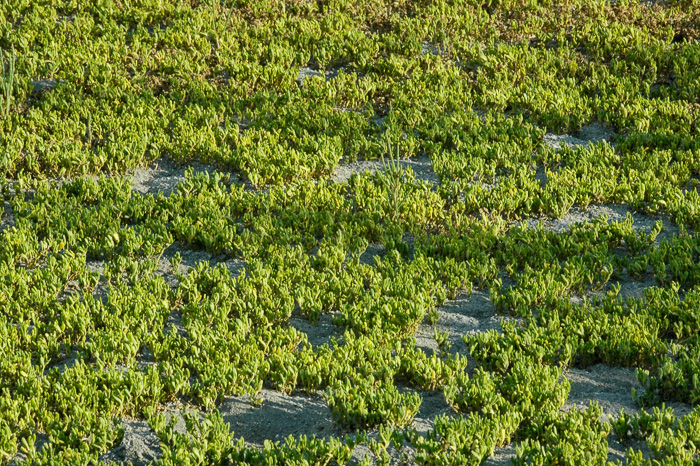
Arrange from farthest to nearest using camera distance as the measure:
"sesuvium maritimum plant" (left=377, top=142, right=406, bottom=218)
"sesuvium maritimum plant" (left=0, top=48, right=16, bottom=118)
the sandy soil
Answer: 1. "sesuvium maritimum plant" (left=0, top=48, right=16, bottom=118)
2. "sesuvium maritimum plant" (left=377, top=142, right=406, bottom=218)
3. the sandy soil

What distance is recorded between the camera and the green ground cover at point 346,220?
5.43m

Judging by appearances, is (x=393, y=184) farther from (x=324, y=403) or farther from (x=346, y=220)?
(x=324, y=403)

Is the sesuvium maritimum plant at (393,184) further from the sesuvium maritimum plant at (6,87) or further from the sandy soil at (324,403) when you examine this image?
the sesuvium maritimum plant at (6,87)

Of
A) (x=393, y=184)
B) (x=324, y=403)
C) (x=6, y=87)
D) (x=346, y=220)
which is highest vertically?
(x=6, y=87)

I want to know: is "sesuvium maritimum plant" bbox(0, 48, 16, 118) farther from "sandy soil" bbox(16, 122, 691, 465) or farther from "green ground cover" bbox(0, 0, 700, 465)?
"sandy soil" bbox(16, 122, 691, 465)

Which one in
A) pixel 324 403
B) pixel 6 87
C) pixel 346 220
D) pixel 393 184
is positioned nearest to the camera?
pixel 324 403

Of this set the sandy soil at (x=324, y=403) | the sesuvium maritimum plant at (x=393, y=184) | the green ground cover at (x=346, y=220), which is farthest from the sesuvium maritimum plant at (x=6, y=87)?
the sesuvium maritimum plant at (x=393, y=184)

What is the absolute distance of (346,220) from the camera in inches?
313

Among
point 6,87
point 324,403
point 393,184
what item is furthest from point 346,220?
point 6,87

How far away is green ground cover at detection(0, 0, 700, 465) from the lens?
543 centimetres

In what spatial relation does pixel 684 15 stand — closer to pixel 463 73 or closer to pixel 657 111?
pixel 657 111

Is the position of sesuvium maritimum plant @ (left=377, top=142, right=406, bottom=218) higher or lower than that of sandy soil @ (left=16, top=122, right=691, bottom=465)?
higher

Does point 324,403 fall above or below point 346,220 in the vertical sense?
below

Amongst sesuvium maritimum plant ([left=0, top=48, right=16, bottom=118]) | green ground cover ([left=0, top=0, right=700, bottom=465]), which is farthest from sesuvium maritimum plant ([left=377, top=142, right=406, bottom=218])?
sesuvium maritimum plant ([left=0, top=48, right=16, bottom=118])
